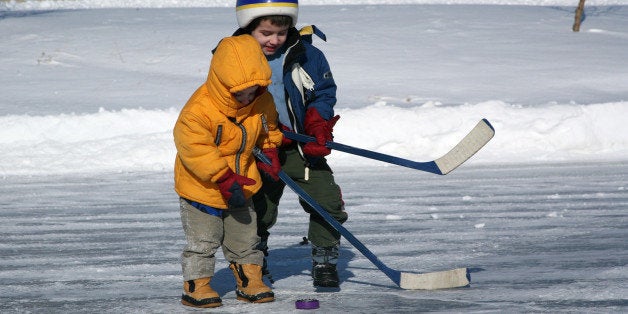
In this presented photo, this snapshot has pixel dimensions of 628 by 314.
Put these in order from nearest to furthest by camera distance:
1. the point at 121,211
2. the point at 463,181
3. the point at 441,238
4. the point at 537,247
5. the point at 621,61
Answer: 1. the point at 537,247
2. the point at 441,238
3. the point at 121,211
4. the point at 463,181
5. the point at 621,61

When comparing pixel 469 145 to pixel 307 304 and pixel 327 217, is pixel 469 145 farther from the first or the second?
pixel 307 304

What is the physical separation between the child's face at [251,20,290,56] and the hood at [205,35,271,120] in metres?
0.35

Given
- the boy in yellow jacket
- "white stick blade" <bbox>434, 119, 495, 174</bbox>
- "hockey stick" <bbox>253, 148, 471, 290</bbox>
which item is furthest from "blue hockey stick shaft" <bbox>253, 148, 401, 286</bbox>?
"white stick blade" <bbox>434, 119, 495, 174</bbox>

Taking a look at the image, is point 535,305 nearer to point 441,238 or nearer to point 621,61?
point 441,238

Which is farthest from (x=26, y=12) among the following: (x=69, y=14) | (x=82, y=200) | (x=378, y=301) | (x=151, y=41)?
(x=378, y=301)

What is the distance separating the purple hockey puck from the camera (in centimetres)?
417

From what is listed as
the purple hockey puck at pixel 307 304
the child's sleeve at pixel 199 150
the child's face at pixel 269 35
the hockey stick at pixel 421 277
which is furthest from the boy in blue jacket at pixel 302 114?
the child's sleeve at pixel 199 150

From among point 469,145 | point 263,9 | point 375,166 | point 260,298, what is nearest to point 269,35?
point 263,9

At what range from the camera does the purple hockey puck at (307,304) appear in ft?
13.7

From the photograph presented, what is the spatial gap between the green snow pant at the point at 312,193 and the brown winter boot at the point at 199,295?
63 centimetres

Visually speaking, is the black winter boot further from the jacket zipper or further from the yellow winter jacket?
the jacket zipper

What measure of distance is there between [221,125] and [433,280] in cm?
138

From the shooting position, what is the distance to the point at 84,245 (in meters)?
6.11

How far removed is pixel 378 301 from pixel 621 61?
15.6m
